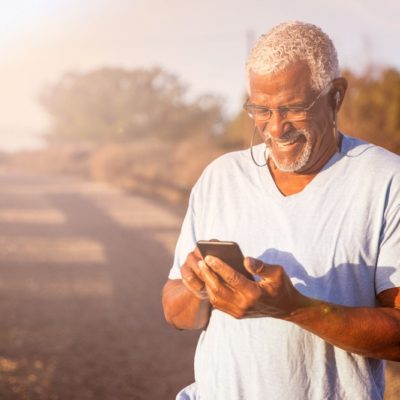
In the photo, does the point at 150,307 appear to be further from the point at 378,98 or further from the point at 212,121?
the point at 212,121

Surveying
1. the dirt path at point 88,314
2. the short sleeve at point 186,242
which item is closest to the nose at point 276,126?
the short sleeve at point 186,242

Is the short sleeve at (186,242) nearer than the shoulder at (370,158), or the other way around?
the shoulder at (370,158)

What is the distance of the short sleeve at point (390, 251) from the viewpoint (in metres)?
1.51

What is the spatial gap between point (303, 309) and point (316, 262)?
6.2 inches

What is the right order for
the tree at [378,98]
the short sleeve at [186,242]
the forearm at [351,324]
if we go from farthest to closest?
the tree at [378,98]
the short sleeve at [186,242]
the forearm at [351,324]

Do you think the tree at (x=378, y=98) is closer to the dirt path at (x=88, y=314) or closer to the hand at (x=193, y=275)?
the dirt path at (x=88, y=314)

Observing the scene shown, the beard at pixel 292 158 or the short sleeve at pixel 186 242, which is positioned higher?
the beard at pixel 292 158

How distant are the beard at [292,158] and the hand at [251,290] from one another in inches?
15.8

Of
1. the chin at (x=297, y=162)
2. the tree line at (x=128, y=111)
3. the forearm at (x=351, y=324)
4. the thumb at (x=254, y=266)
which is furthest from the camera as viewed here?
the tree line at (x=128, y=111)

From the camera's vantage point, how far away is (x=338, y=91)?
1.79m

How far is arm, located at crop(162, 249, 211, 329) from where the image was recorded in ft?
5.20

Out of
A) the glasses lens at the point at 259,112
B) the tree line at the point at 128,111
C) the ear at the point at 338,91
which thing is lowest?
the tree line at the point at 128,111

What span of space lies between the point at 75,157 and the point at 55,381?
35.9 m

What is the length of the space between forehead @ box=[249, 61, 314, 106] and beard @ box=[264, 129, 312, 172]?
0.10 metres
